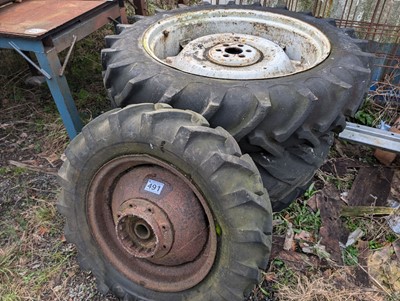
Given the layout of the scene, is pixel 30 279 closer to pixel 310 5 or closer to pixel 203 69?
pixel 203 69

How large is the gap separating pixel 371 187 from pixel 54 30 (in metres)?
2.48

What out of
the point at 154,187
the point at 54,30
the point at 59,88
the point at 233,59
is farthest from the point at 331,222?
the point at 54,30

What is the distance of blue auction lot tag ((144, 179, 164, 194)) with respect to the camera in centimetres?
174

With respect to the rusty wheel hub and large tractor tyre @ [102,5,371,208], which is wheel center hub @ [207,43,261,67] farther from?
the rusty wheel hub

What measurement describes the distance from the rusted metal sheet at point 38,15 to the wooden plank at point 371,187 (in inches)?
93.8

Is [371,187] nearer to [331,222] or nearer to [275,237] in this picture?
[331,222]

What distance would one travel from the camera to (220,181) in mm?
1492

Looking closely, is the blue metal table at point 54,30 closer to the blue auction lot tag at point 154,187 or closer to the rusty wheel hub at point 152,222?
the rusty wheel hub at point 152,222

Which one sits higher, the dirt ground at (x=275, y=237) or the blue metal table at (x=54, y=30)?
the blue metal table at (x=54, y=30)

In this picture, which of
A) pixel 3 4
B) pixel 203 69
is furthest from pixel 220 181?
pixel 3 4

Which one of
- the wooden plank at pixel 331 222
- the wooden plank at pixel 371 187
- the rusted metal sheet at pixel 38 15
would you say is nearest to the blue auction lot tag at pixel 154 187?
the wooden plank at pixel 331 222

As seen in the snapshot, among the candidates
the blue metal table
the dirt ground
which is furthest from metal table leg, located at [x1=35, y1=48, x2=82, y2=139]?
the dirt ground

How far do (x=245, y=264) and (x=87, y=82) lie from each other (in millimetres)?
2954

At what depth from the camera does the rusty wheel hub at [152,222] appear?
1.70 metres
